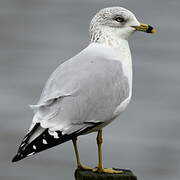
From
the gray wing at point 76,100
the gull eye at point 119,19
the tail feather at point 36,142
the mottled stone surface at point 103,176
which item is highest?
the gull eye at point 119,19

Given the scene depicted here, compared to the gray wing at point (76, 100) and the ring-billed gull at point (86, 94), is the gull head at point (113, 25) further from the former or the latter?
the gray wing at point (76, 100)

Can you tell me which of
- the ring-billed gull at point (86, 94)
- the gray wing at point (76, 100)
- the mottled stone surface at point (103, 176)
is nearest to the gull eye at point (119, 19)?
the ring-billed gull at point (86, 94)

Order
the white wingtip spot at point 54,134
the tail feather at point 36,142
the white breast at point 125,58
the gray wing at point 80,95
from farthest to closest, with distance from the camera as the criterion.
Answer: the white breast at point 125,58
the gray wing at point 80,95
the white wingtip spot at point 54,134
the tail feather at point 36,142

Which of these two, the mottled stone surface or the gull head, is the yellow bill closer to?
the gull head

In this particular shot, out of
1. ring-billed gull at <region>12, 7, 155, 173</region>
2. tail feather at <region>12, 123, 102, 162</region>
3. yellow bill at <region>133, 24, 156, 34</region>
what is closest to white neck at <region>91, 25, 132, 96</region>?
ring-billed gull at <region>12, 7, 155, 173</region>

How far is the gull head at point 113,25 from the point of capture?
5.41 m

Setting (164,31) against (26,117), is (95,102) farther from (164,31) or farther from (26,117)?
(164,31)

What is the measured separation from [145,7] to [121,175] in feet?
33.9

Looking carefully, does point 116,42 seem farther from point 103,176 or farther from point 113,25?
point 103,176

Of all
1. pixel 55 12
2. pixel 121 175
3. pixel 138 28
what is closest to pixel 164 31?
pixel 55 12

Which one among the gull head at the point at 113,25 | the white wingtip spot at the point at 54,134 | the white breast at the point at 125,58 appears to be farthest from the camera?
the gull head at the point at 113,25

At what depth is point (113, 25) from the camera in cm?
546

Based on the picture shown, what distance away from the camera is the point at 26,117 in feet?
33.9

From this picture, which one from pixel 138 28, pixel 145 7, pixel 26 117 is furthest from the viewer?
pixel 145 7
